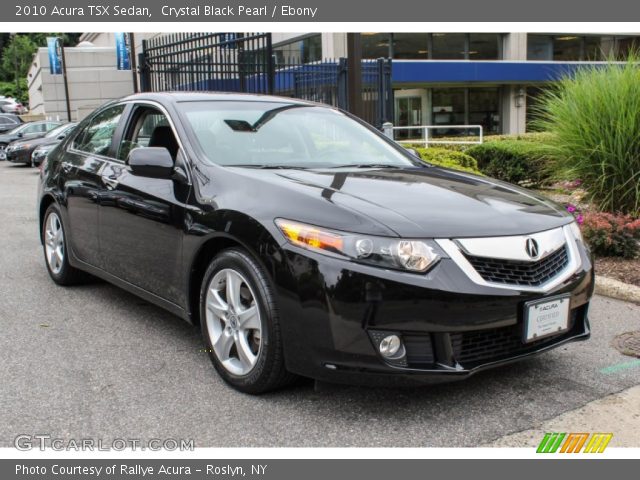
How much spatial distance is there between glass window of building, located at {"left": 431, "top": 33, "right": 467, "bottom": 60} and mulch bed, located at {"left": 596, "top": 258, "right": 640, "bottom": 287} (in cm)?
2834

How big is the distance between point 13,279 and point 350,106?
5.52m

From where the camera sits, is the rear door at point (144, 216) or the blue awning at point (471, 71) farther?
the blue awning at point (471, 71)

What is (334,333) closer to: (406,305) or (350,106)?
(406,305)

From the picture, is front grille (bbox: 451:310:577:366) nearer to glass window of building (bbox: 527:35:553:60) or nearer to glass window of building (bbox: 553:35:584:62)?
glass window of building (bbox: 527:35:553:60)

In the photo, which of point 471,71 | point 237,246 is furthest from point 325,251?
point 471,71

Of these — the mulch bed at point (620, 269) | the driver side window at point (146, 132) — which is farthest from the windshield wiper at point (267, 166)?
the mulch bed at point (620, 269)

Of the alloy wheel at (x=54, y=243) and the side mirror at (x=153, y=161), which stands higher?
the side mirror at (x=153, y=161)

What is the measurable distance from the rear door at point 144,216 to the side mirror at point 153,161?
0.07 metres

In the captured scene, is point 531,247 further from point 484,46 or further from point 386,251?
point 484,46

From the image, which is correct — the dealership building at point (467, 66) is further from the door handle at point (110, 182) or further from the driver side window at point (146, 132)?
the door handle at point (110, 182)

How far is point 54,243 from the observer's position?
5703 millimetres

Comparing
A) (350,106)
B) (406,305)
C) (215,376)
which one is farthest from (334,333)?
Result: (350,106)

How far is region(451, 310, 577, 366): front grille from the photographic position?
119 inches

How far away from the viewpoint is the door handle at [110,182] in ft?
14.8
